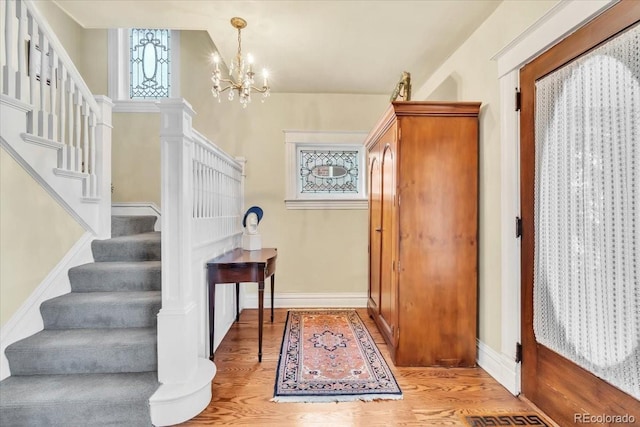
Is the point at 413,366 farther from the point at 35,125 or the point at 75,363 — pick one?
the point at 35,125

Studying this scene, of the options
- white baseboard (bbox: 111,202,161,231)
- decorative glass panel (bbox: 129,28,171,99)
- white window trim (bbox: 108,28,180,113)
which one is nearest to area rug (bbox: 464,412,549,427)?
white baseboard (bbox: 111,202,161,231)

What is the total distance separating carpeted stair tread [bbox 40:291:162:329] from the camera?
1.96 m

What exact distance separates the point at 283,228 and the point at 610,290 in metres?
2.85

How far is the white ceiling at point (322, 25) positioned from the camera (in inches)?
81.6

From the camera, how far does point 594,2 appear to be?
53.1 inches

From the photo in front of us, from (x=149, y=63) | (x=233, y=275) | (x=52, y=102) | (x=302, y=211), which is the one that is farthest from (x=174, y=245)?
(x=149, y=63)

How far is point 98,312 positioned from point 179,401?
35.2 inches

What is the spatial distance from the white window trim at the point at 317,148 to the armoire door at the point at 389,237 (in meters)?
0.99

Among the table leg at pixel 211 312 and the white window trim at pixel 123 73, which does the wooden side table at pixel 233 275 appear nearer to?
the table leg at pixel 211 312

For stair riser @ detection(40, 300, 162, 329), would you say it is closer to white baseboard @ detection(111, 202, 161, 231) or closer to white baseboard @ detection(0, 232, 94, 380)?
white baseboard @ detection(0, 232, 94, 380)

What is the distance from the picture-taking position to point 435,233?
7.25 feet

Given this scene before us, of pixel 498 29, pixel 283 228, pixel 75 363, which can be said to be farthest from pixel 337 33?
pixel 75 363

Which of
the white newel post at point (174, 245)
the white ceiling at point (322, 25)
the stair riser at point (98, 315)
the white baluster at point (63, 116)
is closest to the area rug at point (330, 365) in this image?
the white newel post at point (174, 245)

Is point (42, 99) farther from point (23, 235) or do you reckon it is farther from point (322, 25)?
point (322, 25)
